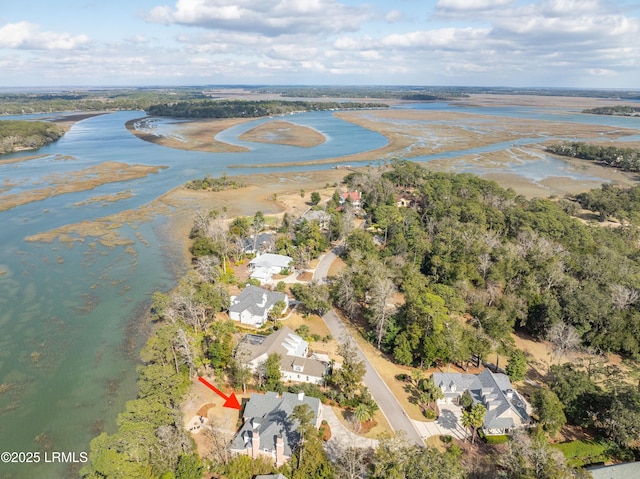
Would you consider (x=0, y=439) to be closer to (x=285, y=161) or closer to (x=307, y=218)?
(x=307, y=218)

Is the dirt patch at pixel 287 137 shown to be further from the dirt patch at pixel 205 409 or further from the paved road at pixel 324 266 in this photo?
the dirt patch at pixel 205 409

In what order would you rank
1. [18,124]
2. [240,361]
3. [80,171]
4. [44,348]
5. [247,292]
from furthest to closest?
[18,124]
[80,171]
[247,292]
[44,348]
[240,361]

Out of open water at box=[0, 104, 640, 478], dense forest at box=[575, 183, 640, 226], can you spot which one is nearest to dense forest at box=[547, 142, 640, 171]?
dense forest at box=[575, 183, 640, 226]

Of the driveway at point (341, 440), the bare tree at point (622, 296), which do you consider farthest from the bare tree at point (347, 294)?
the bare tree at point (622, 296)

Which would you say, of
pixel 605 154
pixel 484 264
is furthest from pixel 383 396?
pixel 605 154

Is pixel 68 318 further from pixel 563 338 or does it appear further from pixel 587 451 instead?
pixel 563 338

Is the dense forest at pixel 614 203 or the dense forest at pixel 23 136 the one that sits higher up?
the dense forest at pixel 23 136

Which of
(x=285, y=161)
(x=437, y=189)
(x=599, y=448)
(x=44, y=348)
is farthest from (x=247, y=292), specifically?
(x=285, y=161)
